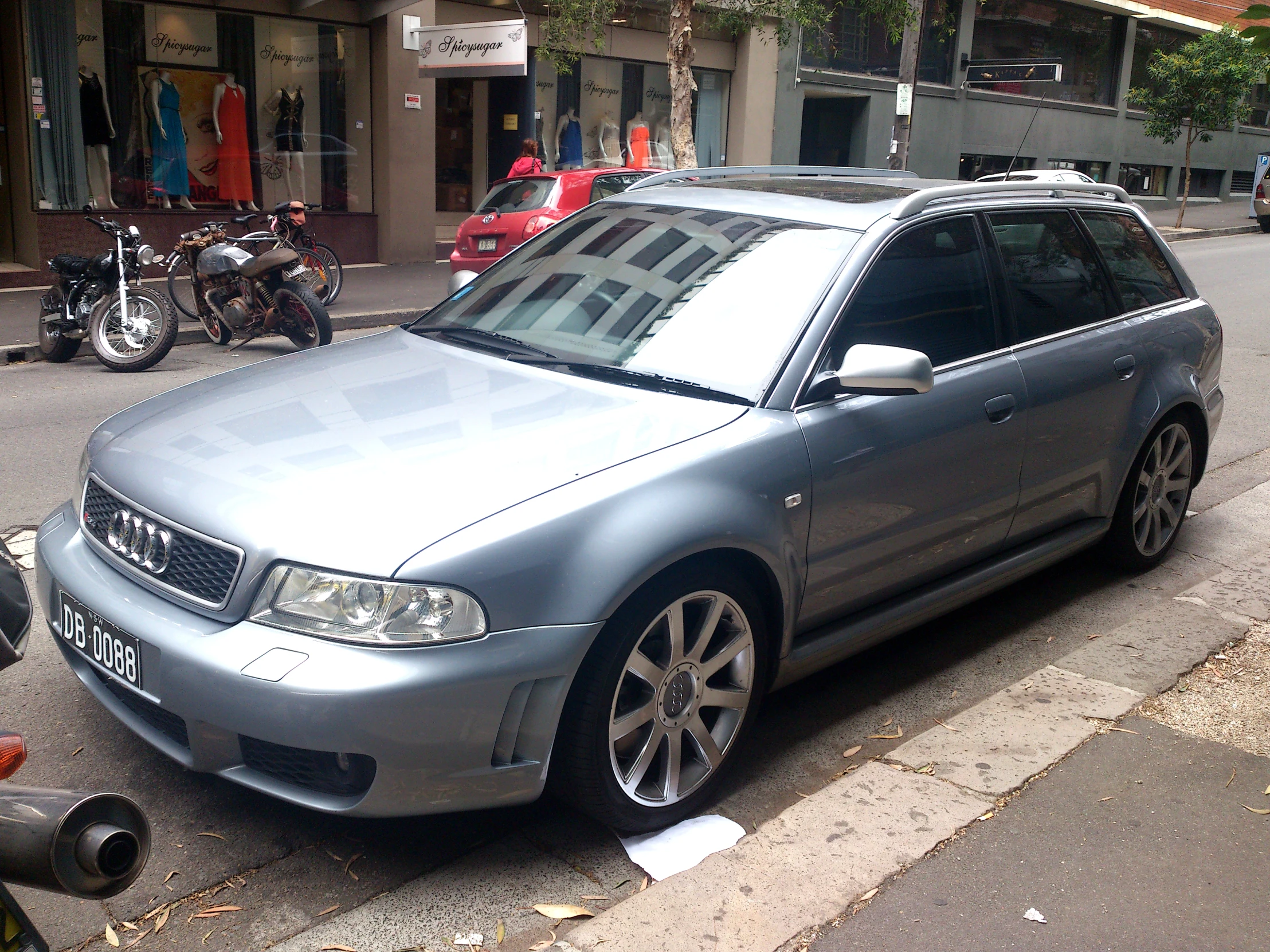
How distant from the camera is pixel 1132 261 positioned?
16.9 feet

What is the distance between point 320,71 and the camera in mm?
17203

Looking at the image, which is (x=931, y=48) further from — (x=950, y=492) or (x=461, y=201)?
(x=950, y=492)

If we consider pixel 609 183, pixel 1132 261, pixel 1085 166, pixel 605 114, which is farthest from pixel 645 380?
pixel 1085 166

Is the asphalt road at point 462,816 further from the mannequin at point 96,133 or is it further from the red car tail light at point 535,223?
the mannequin at point 96,133

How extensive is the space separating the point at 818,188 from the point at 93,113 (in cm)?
1310

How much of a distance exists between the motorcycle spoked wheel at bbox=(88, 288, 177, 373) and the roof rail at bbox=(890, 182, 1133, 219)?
23.3 ft

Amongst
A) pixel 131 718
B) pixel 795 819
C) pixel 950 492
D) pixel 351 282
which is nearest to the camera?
pixel 131 718

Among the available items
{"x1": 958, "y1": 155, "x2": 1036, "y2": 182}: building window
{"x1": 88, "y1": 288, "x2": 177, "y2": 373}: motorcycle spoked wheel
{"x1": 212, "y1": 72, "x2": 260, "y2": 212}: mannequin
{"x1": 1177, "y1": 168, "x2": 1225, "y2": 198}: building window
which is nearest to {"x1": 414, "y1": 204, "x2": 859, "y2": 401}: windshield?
{"x1": 88, "y1": 288, "x2": 177, "y2": 373}: motorcycle spoked wheel

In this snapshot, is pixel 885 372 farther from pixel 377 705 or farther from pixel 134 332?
pixel 134 332

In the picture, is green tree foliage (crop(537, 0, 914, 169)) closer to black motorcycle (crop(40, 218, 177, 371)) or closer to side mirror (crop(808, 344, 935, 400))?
black motorcycle (crop(40, 218, 177, 371))

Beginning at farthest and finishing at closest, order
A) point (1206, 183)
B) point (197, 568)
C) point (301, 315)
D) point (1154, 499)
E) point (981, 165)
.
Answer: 1. point (1206, 183)
2. point (981, 165)
3. point (301, 315)
4. point (1154, 499)
5. point (197, 568)

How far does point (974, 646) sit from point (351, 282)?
40.5ft

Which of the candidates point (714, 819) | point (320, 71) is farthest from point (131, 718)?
point (320, 71)

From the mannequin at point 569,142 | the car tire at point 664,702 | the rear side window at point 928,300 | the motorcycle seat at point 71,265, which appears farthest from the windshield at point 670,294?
the mannequin at point 569,142
